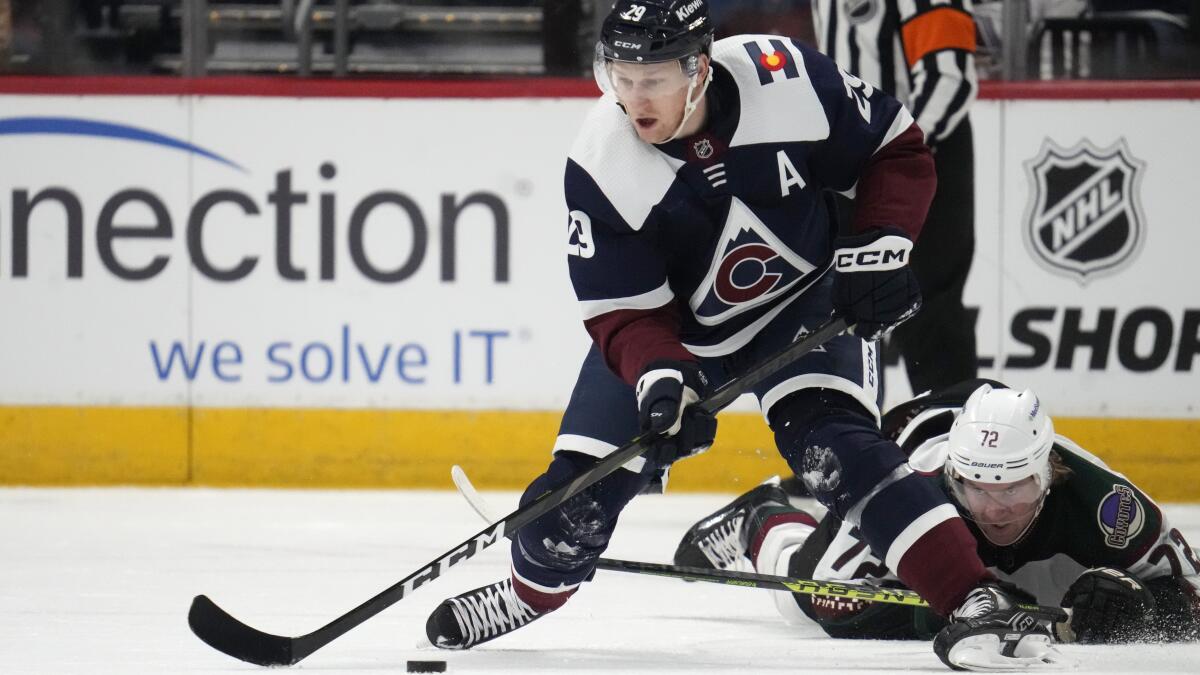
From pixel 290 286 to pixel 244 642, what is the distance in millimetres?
2375

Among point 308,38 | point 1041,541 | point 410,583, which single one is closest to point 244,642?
point 410,583

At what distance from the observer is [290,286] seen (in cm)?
489

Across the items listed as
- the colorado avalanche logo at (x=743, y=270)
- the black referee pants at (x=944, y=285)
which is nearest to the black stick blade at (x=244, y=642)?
the colorado avalanche logo at (x=743, y=270)

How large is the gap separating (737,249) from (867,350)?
284mm

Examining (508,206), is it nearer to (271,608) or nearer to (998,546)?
(271,608)

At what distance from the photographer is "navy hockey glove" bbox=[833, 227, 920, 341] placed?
257 centimetres

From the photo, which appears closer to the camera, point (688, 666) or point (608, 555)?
point (688, 666)

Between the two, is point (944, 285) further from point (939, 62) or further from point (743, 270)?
point (743, 270)

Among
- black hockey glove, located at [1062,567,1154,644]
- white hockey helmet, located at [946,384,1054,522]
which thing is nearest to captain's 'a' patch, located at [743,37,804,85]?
white hockey helmet, located at [946,384,1054,522]

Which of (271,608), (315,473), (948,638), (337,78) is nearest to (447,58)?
(337,78)

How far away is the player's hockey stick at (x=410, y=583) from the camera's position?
102 inches

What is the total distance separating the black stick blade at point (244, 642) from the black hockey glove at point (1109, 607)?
1.16 metres

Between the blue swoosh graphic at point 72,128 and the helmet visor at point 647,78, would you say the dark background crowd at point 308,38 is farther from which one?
the helmet visor at point 647,78

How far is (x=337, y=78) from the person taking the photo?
195 inches
